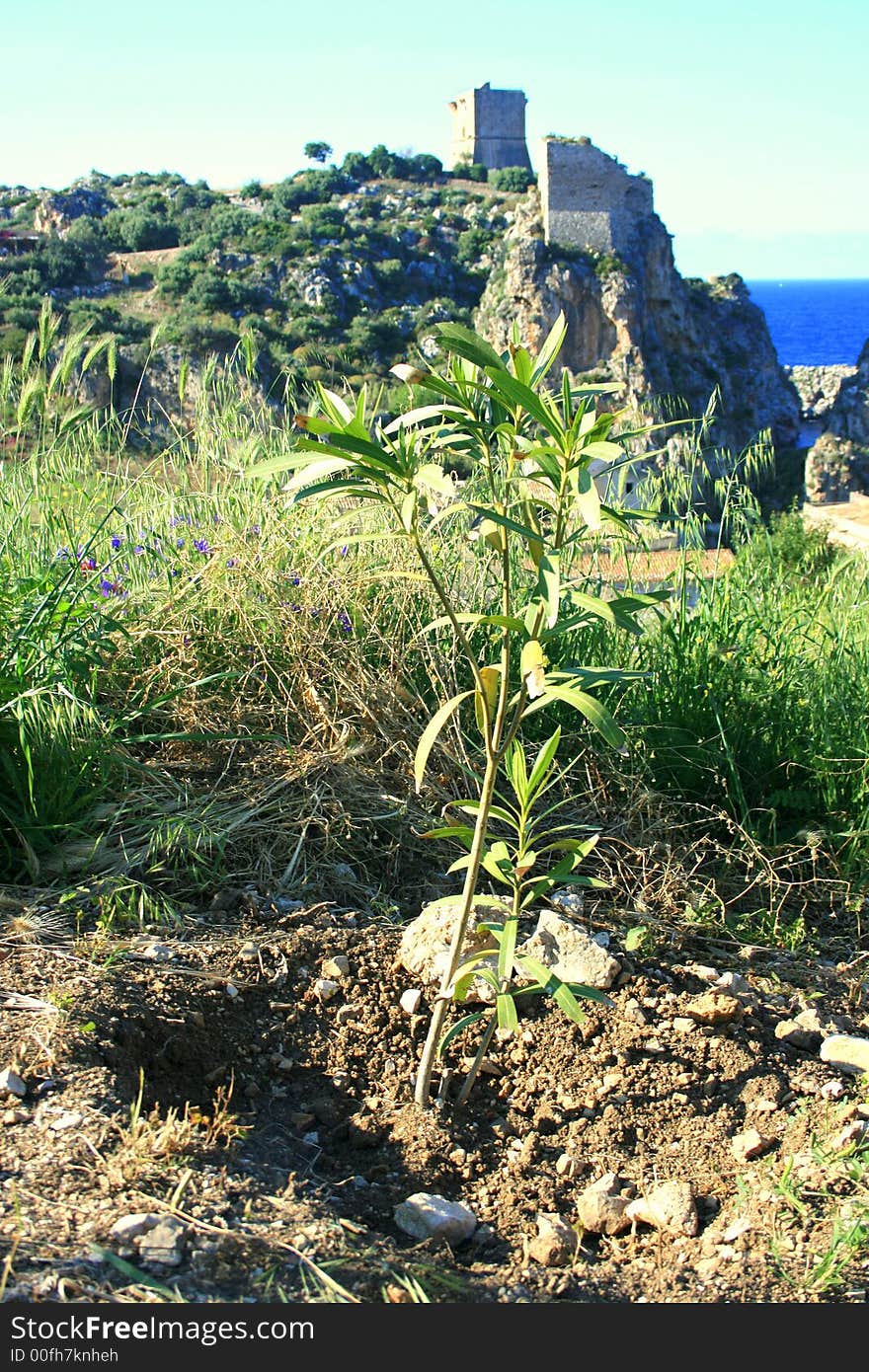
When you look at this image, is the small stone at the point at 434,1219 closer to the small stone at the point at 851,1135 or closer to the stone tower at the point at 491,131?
the small stone at the point at 851,1135

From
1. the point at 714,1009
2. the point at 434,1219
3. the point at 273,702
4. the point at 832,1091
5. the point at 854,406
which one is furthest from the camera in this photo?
the point at 854,406

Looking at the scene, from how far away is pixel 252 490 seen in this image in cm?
305

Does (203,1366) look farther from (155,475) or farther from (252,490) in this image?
(155,475)

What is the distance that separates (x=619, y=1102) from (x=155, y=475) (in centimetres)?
247

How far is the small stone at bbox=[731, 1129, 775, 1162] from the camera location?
1.66 m

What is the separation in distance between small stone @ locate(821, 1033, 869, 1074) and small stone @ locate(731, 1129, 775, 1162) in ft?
0.84

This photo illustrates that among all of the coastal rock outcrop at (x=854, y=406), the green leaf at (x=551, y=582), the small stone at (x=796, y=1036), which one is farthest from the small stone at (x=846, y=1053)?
the coastal rock outcrop at (x=854, y=406)

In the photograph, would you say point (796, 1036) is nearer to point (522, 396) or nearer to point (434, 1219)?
point (434, 1219)

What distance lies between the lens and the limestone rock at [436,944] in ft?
6.53

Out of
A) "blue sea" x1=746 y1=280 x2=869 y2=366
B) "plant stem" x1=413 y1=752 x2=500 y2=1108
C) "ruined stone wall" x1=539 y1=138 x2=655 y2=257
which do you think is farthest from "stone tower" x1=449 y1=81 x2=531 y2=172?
"plant stem" x1=413 y1=752 x2=500 y2=1108

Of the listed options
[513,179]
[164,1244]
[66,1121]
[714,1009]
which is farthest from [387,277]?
[164,1244]

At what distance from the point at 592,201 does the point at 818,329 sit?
91013 mm

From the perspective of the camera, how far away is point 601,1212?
156cm

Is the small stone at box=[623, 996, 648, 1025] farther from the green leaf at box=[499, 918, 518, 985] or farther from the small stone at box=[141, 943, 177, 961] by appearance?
the small stone at box=[141, 943, 177, 961]
